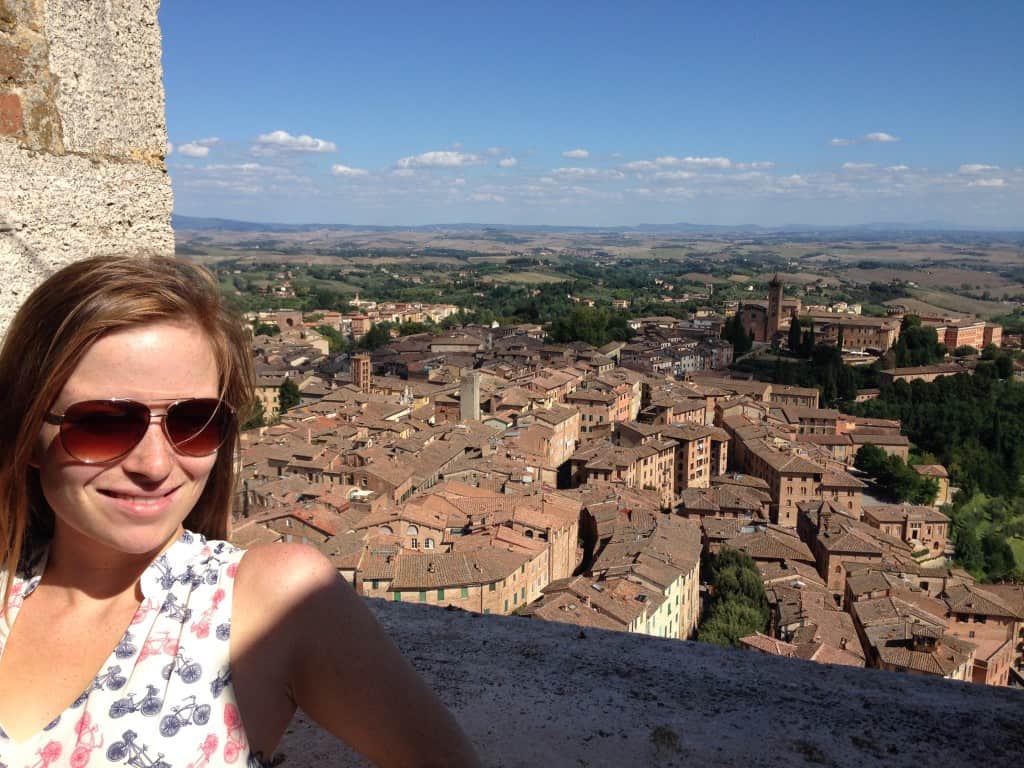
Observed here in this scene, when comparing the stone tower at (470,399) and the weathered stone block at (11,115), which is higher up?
the weathered stone block at (11,115)

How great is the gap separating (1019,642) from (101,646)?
19666 mm

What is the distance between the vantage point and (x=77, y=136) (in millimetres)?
1650

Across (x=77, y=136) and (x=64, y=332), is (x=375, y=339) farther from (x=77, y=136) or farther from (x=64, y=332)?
(x=64, y=332)

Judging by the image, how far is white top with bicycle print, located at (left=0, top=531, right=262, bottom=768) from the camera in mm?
933

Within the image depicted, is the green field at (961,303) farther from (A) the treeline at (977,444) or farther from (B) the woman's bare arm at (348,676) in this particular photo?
(B) the woman's bare arm at (348,676)

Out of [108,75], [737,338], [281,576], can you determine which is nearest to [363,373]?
[737,338]

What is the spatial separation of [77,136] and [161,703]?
4.01 ft

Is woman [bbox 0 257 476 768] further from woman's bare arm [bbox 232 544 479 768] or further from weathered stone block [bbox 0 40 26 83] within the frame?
weathered stone block [bbox 0 40 26 83]

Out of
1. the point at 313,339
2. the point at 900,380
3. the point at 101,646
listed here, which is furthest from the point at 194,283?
the point at 313,339

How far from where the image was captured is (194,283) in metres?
1.10

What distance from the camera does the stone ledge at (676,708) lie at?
166 cm

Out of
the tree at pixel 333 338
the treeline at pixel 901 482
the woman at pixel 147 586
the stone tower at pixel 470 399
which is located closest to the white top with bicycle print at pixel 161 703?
the woman at pixel 147 586

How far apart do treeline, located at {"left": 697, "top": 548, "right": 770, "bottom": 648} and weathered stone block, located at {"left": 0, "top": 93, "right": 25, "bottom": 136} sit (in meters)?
13.4

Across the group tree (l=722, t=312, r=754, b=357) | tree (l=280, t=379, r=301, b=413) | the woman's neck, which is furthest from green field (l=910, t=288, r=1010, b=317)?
the woman's neck
